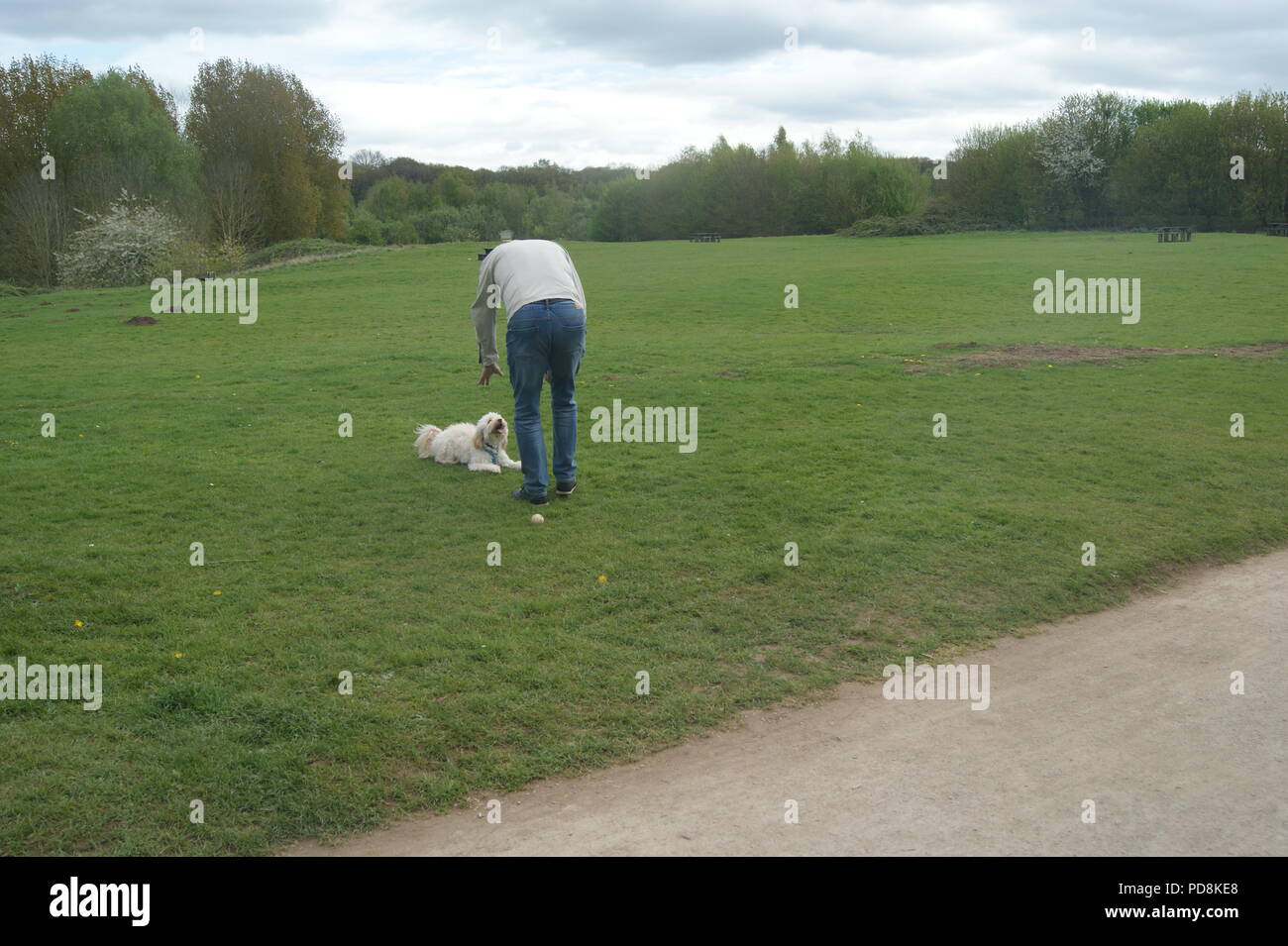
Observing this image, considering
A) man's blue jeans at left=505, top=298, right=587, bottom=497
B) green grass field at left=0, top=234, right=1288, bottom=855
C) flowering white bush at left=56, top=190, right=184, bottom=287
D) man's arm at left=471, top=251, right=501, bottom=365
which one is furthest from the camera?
flowering white bush at left=56, top=190, right=184, bottom=287

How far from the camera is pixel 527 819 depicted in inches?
189

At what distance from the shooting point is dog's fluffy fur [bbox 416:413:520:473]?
10945 millimetres

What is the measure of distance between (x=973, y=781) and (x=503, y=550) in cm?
458

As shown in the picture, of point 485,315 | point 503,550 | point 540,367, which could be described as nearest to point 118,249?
point 485,315

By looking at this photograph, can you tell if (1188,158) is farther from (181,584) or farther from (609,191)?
(181,584)

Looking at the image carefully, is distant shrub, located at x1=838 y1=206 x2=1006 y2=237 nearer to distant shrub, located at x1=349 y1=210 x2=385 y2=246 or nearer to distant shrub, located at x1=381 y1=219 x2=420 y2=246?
distant shrub, located at x1=381 y1=219 x2=420 y2=246

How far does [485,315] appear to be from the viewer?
9.96 m

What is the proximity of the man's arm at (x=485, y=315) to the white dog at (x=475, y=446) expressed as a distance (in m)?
0.89

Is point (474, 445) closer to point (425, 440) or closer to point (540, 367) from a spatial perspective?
point (425, 440)

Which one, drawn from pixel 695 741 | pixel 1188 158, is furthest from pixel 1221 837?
pixel 1188 158

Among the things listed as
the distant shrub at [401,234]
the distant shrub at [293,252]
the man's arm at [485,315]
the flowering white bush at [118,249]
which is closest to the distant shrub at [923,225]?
the distant shrub at [401,234]

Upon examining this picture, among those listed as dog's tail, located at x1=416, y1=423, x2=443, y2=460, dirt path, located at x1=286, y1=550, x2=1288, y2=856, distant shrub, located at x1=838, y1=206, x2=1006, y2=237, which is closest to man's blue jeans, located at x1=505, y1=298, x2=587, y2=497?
dog's tail, located at x1=416, y1=423, x2=443, y2=460

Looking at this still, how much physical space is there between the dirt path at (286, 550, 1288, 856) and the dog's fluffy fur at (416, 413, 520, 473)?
5.86 m

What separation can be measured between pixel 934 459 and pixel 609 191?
271 ft
